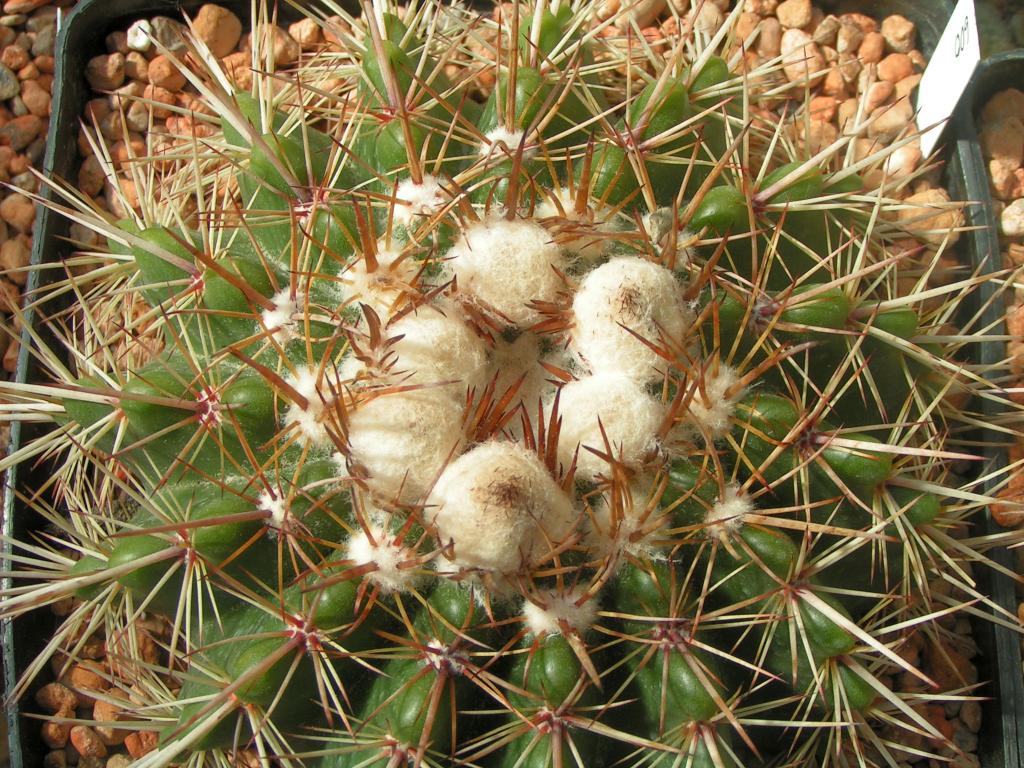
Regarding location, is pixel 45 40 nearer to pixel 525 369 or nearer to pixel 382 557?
pixel 525 369

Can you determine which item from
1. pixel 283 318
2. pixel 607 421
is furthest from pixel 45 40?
pixel 607 421

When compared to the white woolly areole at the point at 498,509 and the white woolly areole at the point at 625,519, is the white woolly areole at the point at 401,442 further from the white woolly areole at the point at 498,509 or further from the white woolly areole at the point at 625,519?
the white woolly areole at the point at 625,519

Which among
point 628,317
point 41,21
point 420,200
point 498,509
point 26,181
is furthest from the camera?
point 41,21

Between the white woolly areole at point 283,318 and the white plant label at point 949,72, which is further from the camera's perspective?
the white plant label at point 949,72

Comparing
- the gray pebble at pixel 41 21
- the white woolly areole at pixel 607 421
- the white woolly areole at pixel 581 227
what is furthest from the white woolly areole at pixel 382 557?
the gray pebble at pixel 41 21

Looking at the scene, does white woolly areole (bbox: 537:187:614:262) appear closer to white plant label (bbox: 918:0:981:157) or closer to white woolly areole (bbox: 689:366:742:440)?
white woolly areole (bbox: 689:366:742:440)
